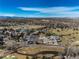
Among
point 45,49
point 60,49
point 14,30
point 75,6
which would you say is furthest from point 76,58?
point 14,30

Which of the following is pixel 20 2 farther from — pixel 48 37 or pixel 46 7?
pixel 48 37

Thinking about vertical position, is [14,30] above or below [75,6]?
below

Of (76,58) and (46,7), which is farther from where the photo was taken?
(46,7)

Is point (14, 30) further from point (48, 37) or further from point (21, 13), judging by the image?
point (48, 37)

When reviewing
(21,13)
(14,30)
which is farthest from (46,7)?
(14,30)

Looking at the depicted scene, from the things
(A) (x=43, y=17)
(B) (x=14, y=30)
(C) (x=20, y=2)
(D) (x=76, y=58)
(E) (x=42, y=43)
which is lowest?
(D) (x=76, y=58)

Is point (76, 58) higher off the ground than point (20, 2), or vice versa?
point (20, 2)
